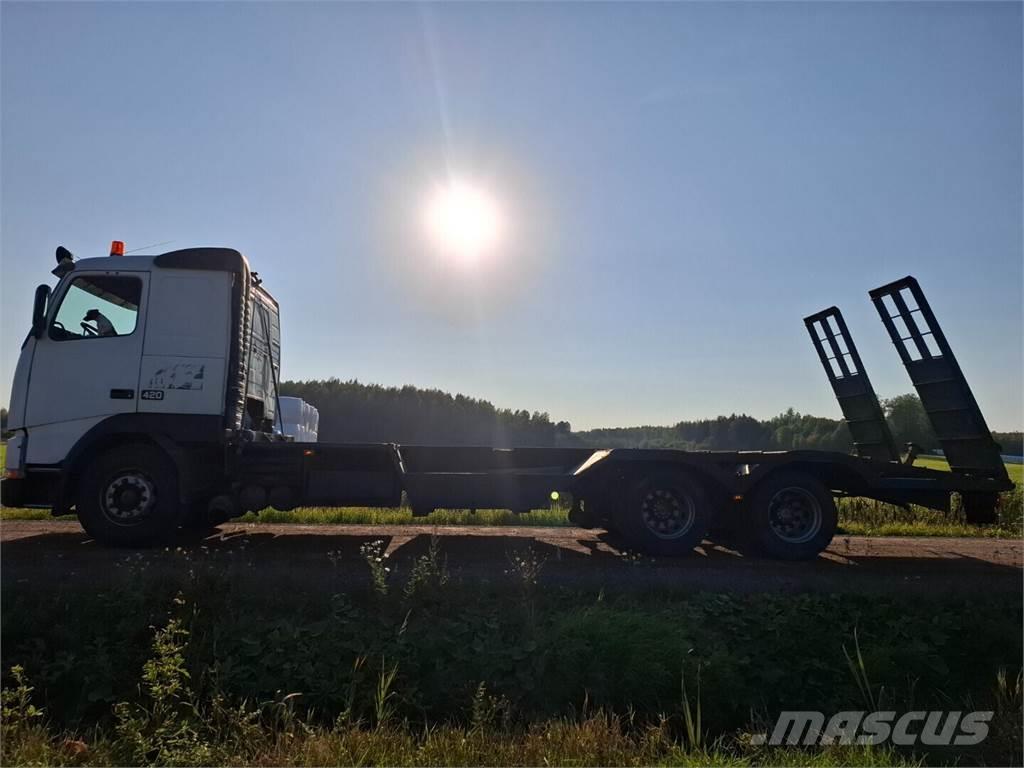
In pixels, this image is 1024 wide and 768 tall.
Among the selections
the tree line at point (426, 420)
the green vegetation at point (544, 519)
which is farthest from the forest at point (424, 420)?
the green vegetation at point (544, 519)

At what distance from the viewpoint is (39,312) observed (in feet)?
25.6

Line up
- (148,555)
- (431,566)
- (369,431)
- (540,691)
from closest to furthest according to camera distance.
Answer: (540,691)
(431,566)
(148,555)
(369,431)

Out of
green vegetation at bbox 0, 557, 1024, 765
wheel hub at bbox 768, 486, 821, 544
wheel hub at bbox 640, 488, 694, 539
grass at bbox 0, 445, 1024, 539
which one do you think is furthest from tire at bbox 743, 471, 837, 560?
grass at bbox 0, 445, 1024, 539

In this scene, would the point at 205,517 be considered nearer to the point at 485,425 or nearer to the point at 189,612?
the point at 189,612

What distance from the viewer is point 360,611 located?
5.17 metres

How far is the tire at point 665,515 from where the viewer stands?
311 inches

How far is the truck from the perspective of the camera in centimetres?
773

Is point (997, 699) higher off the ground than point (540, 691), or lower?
lower

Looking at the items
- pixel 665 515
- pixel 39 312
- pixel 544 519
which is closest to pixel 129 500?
pixel 39 312

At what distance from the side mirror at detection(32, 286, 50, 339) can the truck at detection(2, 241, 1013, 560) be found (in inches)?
0.7

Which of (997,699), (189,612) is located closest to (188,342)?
(189,612)

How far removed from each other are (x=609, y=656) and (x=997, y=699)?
2753 millimetres

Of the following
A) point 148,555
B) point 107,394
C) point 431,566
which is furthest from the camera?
point 107,394

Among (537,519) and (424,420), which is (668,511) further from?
(424,420)
